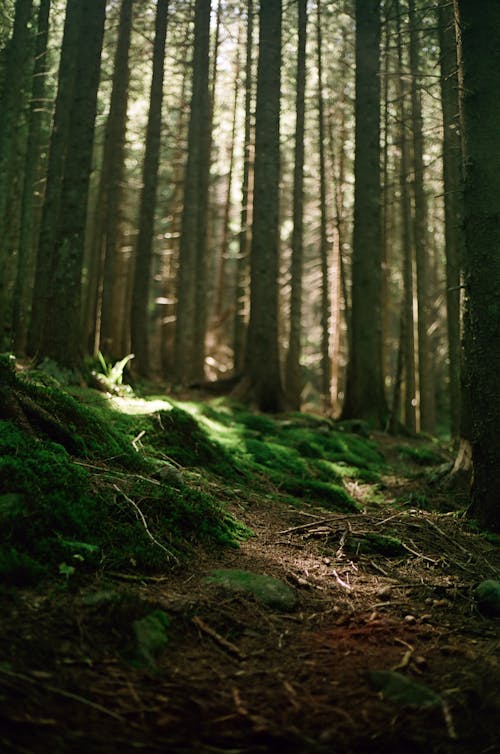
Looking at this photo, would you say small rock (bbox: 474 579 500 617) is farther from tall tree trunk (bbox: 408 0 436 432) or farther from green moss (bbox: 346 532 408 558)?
tall tree trunk (bbox: 408 0 436 432)

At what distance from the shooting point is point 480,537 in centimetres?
529

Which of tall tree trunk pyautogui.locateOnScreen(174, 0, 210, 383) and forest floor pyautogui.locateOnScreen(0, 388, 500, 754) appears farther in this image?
tall tree trunk pyautogui.locateOnScreen(174, 0, 210, 383)

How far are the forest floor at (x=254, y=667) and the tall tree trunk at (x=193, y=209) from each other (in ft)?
38.1

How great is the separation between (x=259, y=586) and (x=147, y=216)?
12571mm

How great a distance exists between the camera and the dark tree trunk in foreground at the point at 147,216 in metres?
14.3

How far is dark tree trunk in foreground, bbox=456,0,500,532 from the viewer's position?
5547mm

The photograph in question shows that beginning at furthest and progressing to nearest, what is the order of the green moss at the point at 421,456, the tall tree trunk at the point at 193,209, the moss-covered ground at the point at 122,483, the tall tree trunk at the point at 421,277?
1. the tall tree trunk at the point at 421,277
2. the tall tree trunk at the point at 193,209
3. the green moss at the point at 421,456
4. the moss-covered ground at the point at 122,483

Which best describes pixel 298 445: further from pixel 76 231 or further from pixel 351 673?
pixel 351 673

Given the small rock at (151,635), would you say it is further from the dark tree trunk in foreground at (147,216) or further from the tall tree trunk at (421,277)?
the tall tree trunk at (421,277)

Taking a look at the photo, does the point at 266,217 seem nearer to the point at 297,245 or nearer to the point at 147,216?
the point at 147,216

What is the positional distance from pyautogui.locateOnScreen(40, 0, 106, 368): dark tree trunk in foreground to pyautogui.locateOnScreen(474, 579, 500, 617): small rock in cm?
637

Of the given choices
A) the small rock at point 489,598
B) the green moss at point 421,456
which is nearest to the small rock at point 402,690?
the small rock at point 489,598

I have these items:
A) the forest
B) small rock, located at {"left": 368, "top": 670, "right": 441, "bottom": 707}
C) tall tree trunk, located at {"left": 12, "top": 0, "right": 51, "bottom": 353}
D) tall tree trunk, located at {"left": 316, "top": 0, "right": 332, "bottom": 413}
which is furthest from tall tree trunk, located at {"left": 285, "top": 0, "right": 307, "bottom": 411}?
small rock, located at {"left": 368, "top": 670, "right": 441, "bottom": 707}

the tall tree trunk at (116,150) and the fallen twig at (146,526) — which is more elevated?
the tall tree trunk at (116,150)
